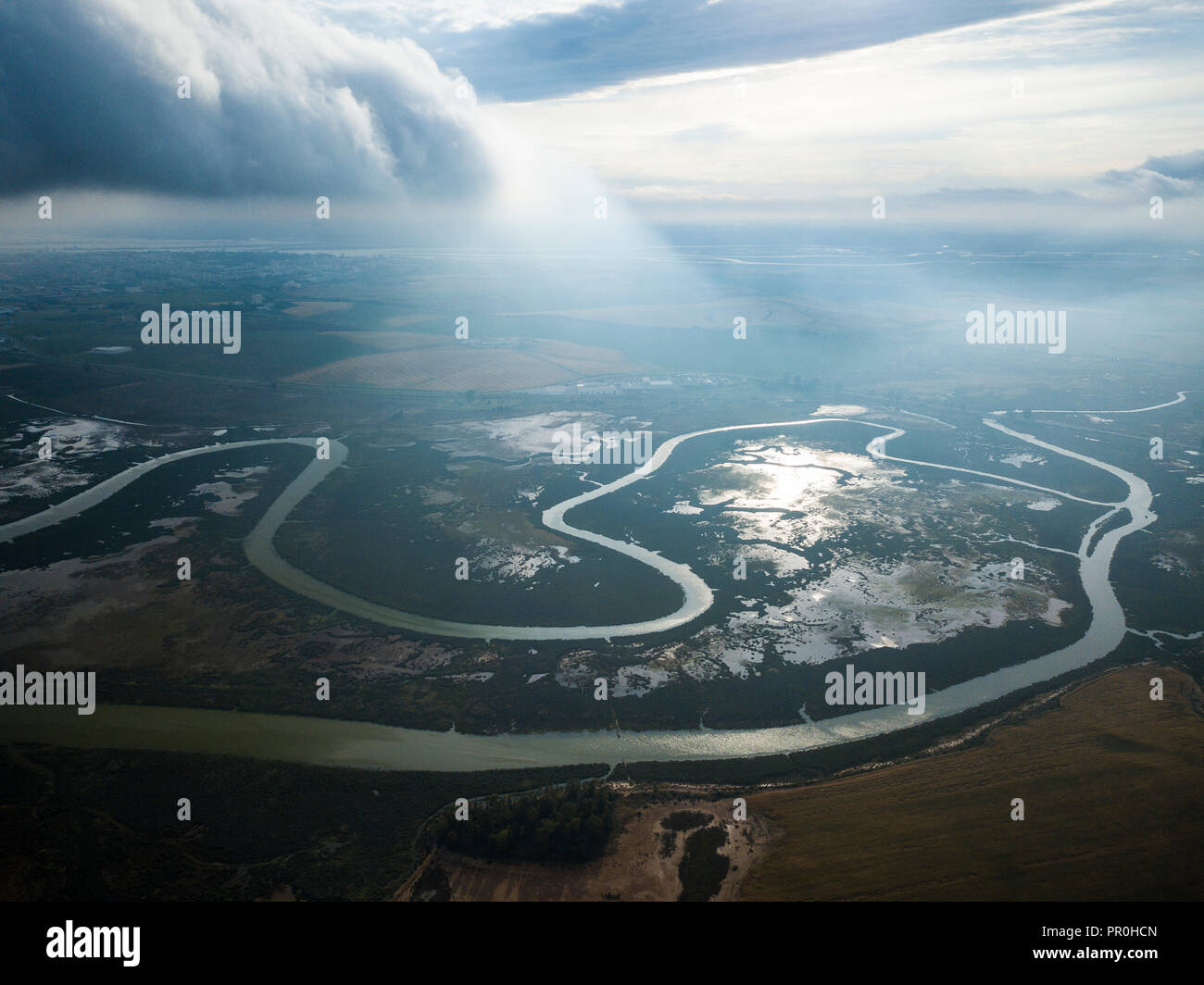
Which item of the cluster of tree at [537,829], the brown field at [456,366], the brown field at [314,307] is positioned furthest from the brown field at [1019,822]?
the brown field at [314,307]

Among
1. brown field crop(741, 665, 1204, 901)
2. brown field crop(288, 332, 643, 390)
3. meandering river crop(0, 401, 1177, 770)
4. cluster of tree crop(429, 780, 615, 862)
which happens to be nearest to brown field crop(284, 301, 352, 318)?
brown field crop(288, 332, 643, 390)

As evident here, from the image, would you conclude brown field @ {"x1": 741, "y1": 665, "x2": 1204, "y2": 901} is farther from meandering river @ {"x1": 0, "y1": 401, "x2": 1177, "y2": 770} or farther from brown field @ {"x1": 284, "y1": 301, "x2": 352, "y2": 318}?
brown field @ {"x1": 284, "y1": 301, "x2": 352, "y2": 318}

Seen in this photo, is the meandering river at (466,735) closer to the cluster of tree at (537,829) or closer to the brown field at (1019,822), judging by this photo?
the brown field at (1019,822)

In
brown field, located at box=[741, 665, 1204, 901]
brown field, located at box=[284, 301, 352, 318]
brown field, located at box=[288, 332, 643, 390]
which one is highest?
brown field, located at box=[284, 301, 352, 318]

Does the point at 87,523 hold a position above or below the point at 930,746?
above

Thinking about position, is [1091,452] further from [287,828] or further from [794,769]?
[287,828]

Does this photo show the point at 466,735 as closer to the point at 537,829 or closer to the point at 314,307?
the point at 537,829

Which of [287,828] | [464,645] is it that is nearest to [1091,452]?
[464,645]
